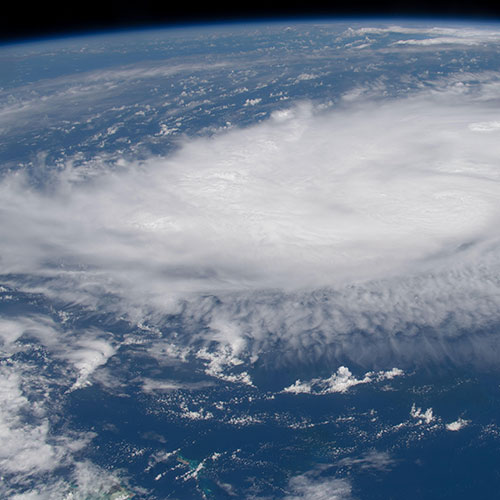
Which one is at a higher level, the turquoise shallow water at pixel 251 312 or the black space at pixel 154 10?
the black space at pixel 154 10

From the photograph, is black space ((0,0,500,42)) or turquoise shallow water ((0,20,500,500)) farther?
turquoise shallow water ((0,20,500,500))

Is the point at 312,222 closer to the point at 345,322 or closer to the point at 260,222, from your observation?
the point at 260,222

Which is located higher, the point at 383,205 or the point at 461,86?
the point at 461,86

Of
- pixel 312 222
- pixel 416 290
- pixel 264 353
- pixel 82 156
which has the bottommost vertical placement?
pixel 264 353

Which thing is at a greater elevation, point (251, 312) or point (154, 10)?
point (154, 10)

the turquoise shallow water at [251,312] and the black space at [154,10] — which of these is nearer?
the black space at [154,10]

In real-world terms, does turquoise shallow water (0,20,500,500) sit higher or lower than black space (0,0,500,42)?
lower

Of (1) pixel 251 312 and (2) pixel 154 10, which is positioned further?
(1) pixel 251 312

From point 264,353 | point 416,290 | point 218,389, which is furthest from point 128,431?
point 416,290
